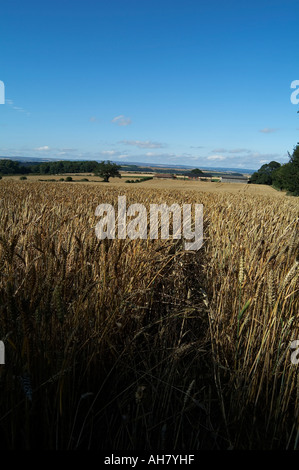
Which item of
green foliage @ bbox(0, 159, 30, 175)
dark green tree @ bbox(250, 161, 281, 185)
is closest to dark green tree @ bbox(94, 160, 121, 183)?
green foliage @ bbox(0, 159, 30, 175)

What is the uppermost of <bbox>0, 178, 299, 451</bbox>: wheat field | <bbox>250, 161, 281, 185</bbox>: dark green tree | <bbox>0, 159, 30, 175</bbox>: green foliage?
<bbox>250, 161, 281, 185</bbox>: dark green tree

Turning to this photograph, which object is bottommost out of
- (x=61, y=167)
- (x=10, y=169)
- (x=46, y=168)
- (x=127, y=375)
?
(x=127, y=375)

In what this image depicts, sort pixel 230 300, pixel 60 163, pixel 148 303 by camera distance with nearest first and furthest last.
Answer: pixel 230 300 → pixel 148 303 → pixel 60 163

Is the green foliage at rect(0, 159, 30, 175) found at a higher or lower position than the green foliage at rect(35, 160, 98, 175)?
lower

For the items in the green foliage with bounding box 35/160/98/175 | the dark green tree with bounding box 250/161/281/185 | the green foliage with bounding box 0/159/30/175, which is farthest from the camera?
the dark green tree with bounding box 250/161/281/185

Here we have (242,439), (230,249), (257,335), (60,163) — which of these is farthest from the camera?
(60,163)

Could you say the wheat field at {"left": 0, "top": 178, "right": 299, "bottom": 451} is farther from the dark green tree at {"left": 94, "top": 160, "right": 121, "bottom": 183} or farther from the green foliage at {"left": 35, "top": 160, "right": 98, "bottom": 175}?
the green foliage at {"left": 35, "top": 160, "right": 98, "bottom": 175}

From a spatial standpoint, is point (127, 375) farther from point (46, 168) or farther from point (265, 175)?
point (265, 175)

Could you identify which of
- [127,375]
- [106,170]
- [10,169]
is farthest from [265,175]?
[127,375]

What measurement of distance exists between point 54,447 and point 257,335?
125cm

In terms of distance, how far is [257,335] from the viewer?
5.93ft

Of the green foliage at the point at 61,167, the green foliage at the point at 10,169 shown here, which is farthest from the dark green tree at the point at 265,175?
the green foliage at the point at 10,169
